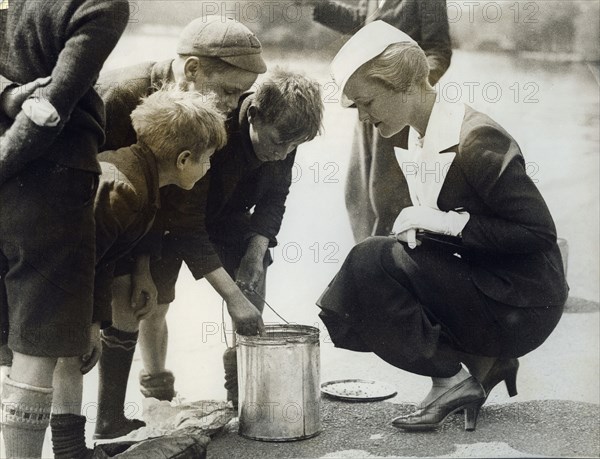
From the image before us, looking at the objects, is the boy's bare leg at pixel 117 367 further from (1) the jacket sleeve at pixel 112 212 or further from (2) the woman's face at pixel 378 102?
(2) the woman's face at pixel 378 102

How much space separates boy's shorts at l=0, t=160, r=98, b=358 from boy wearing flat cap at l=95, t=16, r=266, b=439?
0.45m

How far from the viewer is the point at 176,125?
149 inches

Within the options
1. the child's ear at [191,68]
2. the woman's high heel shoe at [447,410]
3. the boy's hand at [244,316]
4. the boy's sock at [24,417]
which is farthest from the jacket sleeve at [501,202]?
the boy's sock at [24,417]

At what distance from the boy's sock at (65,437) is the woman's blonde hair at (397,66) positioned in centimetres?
223

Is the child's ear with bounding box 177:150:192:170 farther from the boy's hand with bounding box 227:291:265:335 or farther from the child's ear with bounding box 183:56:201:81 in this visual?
the boy's hand with bounding box 227:291:265:335

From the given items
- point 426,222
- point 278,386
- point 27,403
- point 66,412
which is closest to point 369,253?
point 426,222

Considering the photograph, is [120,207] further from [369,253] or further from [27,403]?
[369,253]

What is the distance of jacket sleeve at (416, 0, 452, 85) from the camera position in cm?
422

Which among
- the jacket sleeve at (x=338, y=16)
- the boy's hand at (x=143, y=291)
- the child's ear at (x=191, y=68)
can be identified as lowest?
the boy's hand at (x=143, y=291)

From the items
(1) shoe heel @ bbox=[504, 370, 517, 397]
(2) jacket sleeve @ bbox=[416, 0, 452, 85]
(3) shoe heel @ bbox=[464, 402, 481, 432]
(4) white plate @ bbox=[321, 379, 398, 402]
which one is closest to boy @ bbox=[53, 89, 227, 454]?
(2) jacket sleeve @ bbox=[416, 0, 452, 85]

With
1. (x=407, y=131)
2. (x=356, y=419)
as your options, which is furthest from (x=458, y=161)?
(x=356, y=419)

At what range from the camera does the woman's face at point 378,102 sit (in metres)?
4.16

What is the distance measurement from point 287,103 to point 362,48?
0.48 m

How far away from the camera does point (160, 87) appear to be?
4.05 metres
